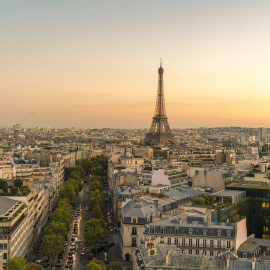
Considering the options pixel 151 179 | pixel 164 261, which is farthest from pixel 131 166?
pixel 164 261

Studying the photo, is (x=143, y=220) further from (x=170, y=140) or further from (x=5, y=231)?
(x=170, y=140)

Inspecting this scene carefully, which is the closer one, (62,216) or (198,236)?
(198,236)

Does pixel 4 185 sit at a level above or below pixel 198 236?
above

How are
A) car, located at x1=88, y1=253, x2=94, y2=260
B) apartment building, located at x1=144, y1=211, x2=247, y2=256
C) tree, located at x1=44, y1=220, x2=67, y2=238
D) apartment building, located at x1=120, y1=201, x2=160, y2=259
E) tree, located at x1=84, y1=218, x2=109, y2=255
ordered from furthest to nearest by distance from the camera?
tree, located at x1=44, y1=220, x2=67, y2=238, tree, located at x1=84, y1=218, x2=109, y2=255, car, located at x1=88, y1=253, x2=94, y2=260, apartment building, located at x1=120, y1=201, x2=160, y2=259, apartment building, located at x1=144, y1=211, x2=247, y2=256

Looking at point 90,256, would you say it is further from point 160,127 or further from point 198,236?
point 160,127

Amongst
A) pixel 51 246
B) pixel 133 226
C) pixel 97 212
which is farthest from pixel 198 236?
pixel 97 212

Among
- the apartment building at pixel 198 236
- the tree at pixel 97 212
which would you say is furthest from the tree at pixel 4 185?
the apartment building at pixel 198 236

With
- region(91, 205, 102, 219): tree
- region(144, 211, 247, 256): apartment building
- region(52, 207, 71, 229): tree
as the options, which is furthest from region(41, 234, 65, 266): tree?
region(91, 205, 102, 219): tree

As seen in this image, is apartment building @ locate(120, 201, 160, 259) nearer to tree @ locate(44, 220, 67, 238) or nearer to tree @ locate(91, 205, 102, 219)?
tree @ locate(44, 220, 67, 238)

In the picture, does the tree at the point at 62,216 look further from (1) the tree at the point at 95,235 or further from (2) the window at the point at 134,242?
(2) the window at the point at 134,242
